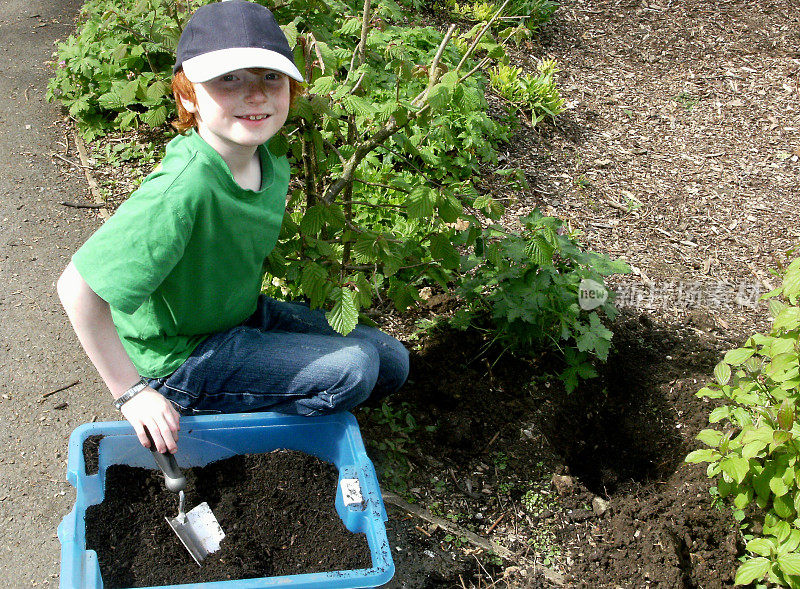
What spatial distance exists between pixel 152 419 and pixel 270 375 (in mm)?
355

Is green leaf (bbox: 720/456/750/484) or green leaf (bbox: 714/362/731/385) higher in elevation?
green leaf (bbox: 714/362/731/385)

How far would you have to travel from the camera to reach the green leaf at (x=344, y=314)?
210cm

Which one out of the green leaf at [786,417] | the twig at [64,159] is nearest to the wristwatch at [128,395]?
the green leaf at [786,417]

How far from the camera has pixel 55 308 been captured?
2.87m

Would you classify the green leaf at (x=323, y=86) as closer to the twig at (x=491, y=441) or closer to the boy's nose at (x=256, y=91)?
the boy's nose at (x=256, y=91)

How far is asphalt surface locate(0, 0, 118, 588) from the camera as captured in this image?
2.17 metres

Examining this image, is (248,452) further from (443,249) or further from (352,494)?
(443,249)

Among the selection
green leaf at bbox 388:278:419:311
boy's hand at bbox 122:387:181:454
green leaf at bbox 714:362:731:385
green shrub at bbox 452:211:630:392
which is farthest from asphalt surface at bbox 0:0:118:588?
green leaf at bbox 714:362:731:385

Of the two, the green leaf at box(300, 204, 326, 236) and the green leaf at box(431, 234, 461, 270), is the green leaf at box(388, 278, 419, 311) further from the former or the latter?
the green leaf at box(300, 204, 326, 236)

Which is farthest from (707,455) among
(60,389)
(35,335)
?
(35,335)

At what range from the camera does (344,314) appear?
2.11m

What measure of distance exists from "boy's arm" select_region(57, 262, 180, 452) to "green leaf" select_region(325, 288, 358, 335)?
508mm

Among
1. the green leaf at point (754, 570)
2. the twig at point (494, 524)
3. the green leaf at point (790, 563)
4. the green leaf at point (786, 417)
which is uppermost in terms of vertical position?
the green leaf at point (786, 417)

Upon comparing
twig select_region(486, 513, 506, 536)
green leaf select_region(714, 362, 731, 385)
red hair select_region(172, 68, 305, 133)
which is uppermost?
red hair select_region(172, 68, 305, 133)
